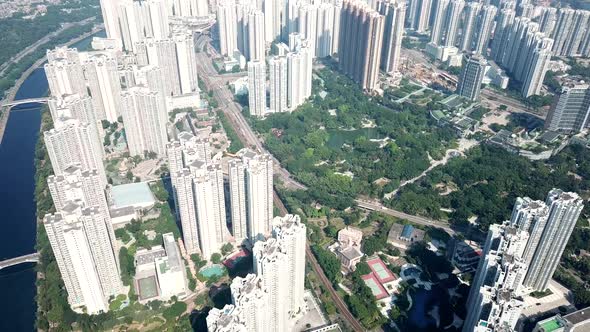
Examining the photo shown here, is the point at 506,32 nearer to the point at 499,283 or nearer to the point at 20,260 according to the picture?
the point at 499,283

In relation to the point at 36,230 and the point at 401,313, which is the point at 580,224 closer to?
the point at 401,313

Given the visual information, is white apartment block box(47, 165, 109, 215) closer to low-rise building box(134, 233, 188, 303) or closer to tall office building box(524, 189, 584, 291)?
low-rise building box(134, 233, 188, 303)

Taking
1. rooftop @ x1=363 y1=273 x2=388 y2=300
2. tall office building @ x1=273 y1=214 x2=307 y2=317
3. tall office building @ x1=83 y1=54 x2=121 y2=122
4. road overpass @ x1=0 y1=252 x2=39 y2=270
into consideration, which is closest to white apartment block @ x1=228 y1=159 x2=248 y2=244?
tall office building @ x1=273 y1=214 x2=307 y2=317

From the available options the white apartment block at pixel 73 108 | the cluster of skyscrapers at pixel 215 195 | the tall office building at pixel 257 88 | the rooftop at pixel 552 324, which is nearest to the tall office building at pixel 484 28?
the tall office building at pixel 257 88

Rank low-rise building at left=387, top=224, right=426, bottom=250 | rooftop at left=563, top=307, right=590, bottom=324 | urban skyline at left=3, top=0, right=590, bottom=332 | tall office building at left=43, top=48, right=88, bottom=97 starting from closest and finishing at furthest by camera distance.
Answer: rooftop at left=563, top=307, right=590, bottom=324, urban skyline at left=3, top=0, right=590, bottom=332, low-rise building at left=387, top=224, right=426, bottom=250, tall office building at left=43, top=48, right=88, bottom=97

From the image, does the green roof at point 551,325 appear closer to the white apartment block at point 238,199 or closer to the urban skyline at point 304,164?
the urban skyline at point 304,164

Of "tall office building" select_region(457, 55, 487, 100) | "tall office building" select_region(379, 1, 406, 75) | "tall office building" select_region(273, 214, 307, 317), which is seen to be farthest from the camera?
"tall office building" select_region(379, 1, 406, 75)
